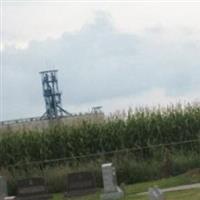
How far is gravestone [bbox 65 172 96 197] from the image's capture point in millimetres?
26562

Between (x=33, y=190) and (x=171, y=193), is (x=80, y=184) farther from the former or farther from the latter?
(x=171, y=193)

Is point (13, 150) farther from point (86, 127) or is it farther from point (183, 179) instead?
point (183, 179)

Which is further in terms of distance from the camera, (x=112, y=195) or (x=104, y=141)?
(x=104, y=141)

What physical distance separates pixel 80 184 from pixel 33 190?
1.76 m

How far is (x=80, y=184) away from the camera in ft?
87.6

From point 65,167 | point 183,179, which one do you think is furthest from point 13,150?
point 183,179

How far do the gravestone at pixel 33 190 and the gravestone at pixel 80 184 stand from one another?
88cm

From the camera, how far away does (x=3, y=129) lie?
38.4 m

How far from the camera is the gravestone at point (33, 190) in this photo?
88.0ft

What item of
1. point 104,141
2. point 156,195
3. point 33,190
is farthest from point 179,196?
point 104,141

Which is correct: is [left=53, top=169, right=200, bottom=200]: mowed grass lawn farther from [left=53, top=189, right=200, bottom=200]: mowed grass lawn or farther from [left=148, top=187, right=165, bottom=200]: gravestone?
[left=148, top=187, right=165, bottom=200]: gravestone

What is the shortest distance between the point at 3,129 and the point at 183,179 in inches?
556

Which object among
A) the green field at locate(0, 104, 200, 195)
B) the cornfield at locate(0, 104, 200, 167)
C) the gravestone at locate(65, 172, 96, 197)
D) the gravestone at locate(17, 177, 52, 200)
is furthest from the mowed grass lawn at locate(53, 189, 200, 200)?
the cornfield at locate(0, 104, 200, 167)

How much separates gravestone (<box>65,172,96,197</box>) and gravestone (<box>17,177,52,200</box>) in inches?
34.8
